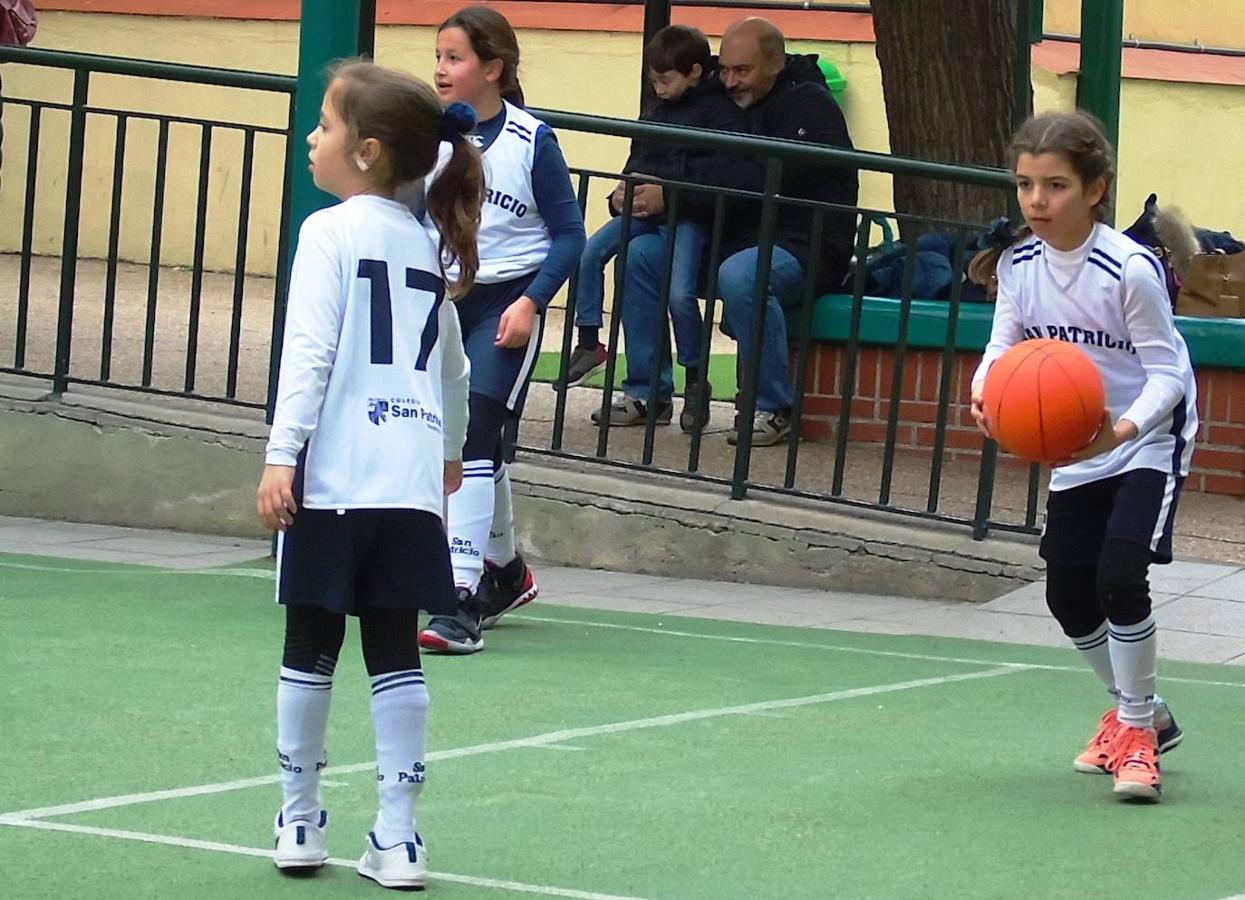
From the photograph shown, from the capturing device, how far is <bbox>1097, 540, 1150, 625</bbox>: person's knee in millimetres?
5262

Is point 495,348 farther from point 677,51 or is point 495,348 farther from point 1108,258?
point 677,51

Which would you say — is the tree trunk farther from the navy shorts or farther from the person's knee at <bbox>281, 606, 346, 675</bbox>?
the person's knee at <bbox>281, 606, 346, 675</bbox>

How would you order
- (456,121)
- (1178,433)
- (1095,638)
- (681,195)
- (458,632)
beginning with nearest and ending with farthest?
(456,121) → (1178,433) → (1095,638) → (458,632) → (681,195)

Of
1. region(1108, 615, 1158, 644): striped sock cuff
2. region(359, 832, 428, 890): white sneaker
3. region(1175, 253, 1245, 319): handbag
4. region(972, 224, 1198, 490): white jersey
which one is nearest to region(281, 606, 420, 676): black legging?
region(359, 832, 428, 890): white sneaker

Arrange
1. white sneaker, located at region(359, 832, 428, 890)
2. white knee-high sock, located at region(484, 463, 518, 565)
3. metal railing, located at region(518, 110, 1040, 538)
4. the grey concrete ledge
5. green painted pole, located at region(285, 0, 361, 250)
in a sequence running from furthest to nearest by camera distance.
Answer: metal railing, located at region(518, 110, 1040, 538) → the grey concrete ledge → green painted pole, located at region(285, 0, 361, 250) → white knee-high sock, located at region(484, 463, 518, 565) → white sneaker, located at region(359, 832, 428, 890)

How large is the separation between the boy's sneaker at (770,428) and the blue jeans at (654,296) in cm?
37

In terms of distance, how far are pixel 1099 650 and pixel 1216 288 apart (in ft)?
16.1

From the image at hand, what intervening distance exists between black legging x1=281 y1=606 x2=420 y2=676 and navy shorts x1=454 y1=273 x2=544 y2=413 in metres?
2.67

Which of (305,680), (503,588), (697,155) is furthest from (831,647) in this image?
(305,680)

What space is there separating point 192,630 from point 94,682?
38.1 inches

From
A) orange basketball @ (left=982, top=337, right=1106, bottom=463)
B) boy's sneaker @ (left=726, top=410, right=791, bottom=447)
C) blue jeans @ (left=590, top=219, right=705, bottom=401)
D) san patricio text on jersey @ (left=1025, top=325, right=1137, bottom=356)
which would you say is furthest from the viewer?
boy's sneaker @ (left=726, top=410, right=791, bottom=447)

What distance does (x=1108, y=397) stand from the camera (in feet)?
17.6

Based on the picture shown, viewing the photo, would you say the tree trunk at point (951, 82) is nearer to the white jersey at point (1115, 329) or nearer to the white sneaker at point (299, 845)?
the white jersey at point (1115, 329)

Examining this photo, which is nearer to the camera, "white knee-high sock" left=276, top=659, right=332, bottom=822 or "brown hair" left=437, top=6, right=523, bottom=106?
"white knee-high sock" left=276, top=659, right=332, bottom=822
